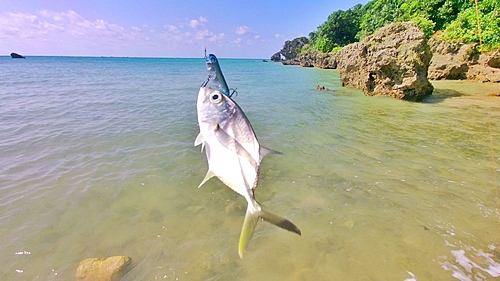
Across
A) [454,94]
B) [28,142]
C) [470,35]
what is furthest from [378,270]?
[470,35]

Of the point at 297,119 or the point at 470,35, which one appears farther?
the point at 470,35

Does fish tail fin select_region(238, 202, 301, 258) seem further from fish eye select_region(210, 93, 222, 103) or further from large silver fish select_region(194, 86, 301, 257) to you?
fish eye select_region(210, 93, 222, 103)

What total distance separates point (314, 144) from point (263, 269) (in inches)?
180

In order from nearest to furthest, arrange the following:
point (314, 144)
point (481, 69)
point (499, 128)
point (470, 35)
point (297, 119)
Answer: point (314, 144) < point (499, 128) < point (297, 119) < point (481, 69) < point (470, 35)

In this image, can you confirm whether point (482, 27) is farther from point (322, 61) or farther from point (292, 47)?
point (292, 47)

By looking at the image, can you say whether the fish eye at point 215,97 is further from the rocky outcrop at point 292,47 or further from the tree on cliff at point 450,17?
the rocky outcrop at point 292,47

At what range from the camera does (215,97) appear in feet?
7.44

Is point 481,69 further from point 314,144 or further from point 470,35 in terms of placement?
point 314,144

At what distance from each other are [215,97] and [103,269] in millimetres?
2666

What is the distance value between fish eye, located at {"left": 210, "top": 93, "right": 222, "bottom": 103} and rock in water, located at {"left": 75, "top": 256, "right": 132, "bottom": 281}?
2.53 m

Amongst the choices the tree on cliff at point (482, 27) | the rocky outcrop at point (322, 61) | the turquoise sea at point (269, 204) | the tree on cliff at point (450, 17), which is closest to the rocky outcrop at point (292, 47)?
the rocky outcrop at point (322, 61)

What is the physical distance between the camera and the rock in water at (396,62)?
12.2 m

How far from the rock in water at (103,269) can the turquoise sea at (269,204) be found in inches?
5.7

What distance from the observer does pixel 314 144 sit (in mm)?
6895
